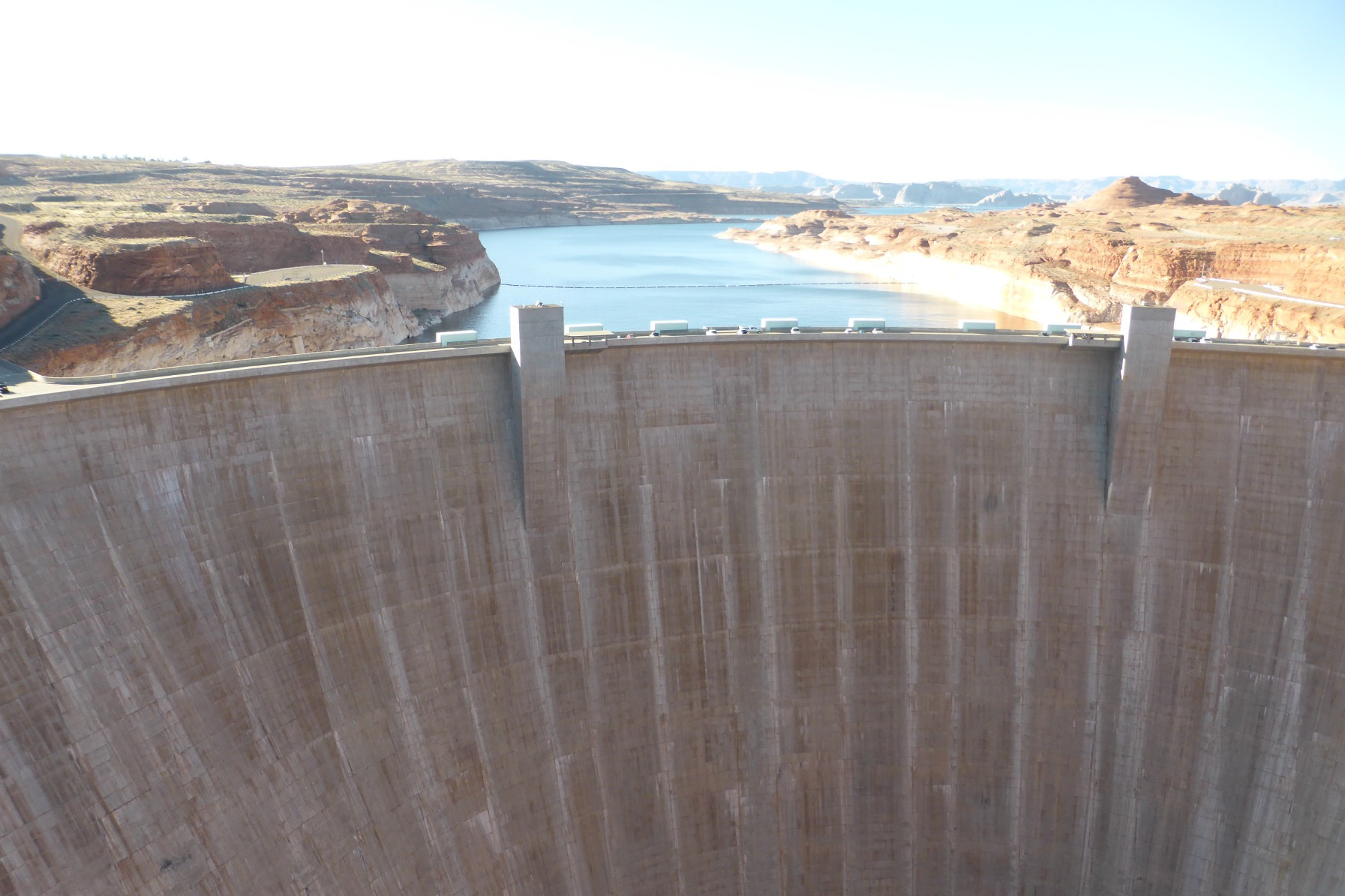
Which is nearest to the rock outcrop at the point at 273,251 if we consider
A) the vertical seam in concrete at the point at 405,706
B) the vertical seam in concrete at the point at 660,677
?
the vertical seam in concrete at the point at 405,706

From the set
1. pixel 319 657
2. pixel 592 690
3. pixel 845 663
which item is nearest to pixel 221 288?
pixel 319 657

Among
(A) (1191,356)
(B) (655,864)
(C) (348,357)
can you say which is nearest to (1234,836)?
(A) (1191,356)

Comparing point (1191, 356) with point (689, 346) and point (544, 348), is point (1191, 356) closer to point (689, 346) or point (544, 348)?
point (689, 346)

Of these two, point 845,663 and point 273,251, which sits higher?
point 273,251

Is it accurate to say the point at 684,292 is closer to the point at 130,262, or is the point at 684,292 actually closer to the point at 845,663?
the point at 130,262

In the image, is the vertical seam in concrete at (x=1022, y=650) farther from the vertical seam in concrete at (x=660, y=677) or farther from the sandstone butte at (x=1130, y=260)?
the sandstone butte at (x=1130, y=260)
